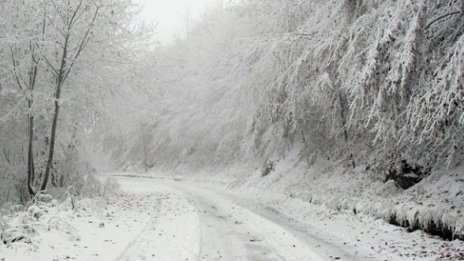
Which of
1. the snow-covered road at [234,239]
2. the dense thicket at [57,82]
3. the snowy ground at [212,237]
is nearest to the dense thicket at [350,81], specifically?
the snowy ground at [212,237]

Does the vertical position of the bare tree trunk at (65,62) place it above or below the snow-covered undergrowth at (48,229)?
above

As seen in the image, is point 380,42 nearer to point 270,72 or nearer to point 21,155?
point 270,72

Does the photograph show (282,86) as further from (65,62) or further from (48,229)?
(48,229)

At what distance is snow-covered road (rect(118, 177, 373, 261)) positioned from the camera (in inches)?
348

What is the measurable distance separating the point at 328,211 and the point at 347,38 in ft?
19.2

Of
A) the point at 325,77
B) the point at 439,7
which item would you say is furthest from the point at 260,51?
the point at 439,7

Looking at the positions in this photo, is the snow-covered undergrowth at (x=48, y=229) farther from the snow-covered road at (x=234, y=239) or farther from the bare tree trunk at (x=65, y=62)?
the bare tree trunk at (x=65, y=62)

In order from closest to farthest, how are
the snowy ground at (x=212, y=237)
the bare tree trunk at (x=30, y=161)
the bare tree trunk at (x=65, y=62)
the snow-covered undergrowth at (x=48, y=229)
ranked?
the snow-covered undergrowth at (x=48, y=229)
the snowy ground at (x=212, y=237)
the bare tree trunk at (x=65, y=62)
the bare tree trunk at (x=30, y=161)

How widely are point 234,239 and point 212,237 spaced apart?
615 mm

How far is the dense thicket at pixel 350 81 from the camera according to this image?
29.0 ft

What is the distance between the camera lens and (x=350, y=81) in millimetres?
10352

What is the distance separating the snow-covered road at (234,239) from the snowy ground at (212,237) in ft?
0.07

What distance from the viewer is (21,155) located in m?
16.8

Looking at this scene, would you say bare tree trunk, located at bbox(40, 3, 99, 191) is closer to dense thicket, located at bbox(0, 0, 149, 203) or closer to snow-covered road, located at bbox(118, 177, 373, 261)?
dense thicket, located at bbox(0, 0, 149, 203)
